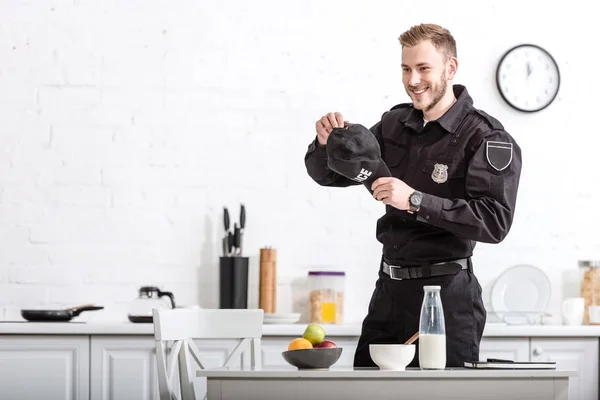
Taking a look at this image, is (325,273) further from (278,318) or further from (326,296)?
(278,318)

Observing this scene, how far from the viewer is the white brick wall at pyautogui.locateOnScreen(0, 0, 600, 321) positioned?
4.27m

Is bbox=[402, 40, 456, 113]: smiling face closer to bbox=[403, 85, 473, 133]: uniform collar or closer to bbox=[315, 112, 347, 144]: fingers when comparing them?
bbox=[403, 85, 473, 133]: uniform collar

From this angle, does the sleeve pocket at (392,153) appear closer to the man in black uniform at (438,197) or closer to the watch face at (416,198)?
the man in black uniform at (438,197)

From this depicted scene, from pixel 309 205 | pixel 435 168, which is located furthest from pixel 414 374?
pixel 309 205

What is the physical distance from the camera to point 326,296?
417 centimetres

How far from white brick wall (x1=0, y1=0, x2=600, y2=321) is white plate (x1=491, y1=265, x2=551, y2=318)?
3.0 inches

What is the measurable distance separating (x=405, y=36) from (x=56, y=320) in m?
1.91

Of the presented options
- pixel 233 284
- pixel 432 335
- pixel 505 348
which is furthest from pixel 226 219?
pixel 432 335

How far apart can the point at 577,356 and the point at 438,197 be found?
1567mm

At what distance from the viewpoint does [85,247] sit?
14.0 feet

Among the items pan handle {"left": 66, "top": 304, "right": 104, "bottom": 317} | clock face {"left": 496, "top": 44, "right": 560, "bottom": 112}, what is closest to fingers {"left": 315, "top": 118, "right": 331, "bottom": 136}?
pan handle {"left": 66, "top": 304, "right": 104, "bottom": 317}

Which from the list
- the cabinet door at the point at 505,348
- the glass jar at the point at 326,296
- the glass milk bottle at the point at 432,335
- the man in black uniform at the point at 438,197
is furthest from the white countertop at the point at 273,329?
the glass milk bottle at the point at 432,335

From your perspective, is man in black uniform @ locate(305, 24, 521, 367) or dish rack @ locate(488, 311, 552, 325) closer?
man in black uniform @ locate(305, 24, 521, 367)

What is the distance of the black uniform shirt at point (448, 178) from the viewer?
2707 mm
